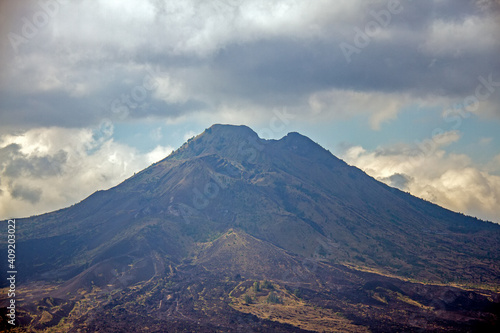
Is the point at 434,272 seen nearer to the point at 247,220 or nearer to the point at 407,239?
the point at 407,239

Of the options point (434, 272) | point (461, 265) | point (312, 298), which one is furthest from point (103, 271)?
point (461, 265)

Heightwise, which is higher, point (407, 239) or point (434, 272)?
point (407, 239)

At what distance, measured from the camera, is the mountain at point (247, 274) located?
325 feet

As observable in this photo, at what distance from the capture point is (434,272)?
15100cm

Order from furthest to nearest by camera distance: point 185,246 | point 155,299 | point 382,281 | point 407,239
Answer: point 407,239, point 185,246, point 382,281, point 155,299

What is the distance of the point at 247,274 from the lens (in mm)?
141750

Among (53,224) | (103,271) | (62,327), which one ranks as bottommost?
(62,327)

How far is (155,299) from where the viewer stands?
389 feet

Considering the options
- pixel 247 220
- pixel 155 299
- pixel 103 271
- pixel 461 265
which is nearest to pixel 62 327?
pixel 155 299

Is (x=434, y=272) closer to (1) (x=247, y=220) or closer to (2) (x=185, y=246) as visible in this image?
(1) (x=247, y=220)

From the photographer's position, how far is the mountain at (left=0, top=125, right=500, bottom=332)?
9919 centimetres

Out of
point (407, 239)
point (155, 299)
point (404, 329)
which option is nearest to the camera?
point (404, 329)

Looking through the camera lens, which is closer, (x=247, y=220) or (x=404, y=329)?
(x=404, y=329)

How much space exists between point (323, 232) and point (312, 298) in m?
70.7
